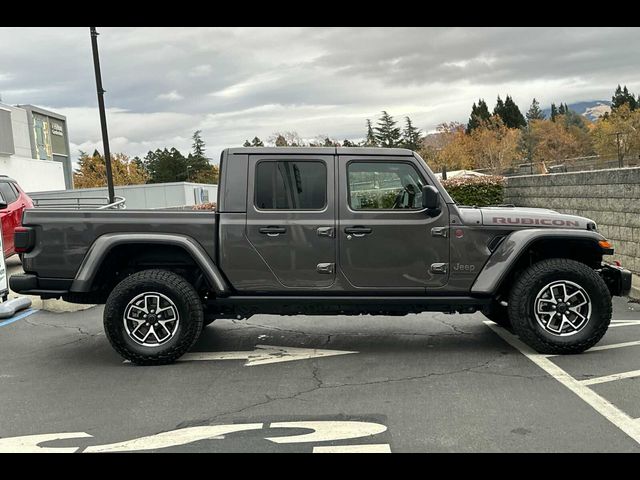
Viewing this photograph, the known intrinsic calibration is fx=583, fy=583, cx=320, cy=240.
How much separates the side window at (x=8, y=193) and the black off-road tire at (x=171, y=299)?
24.0 ft

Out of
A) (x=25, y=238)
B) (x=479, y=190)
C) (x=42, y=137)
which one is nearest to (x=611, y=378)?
(x=25, y=238)

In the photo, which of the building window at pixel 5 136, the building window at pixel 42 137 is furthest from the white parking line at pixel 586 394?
the building window at pixel 42 137

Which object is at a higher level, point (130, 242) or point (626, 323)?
point (130, 242)

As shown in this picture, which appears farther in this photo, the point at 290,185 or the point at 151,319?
the point at 290,185

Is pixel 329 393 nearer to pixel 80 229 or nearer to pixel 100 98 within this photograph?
pixel 80 229

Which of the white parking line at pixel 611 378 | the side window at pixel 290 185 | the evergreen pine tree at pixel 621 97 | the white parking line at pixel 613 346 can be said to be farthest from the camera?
the evergreen pine tree at pixel 621 97

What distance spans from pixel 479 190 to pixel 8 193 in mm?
12507

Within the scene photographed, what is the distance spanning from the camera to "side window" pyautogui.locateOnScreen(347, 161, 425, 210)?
18.0 feet

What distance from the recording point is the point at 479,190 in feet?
57.5

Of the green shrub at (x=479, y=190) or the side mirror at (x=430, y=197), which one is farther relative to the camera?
the green shrub at (x=479, y=190)

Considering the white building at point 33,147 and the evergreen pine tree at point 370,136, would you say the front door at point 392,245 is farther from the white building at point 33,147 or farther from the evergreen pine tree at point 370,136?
the evergreen pine tree at point 370,136

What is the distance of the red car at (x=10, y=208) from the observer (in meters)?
10.7

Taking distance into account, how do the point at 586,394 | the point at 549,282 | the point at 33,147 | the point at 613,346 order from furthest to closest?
the point at 33,147 < the point at 613,346 < the point at 549,282 < the point at 586,394
